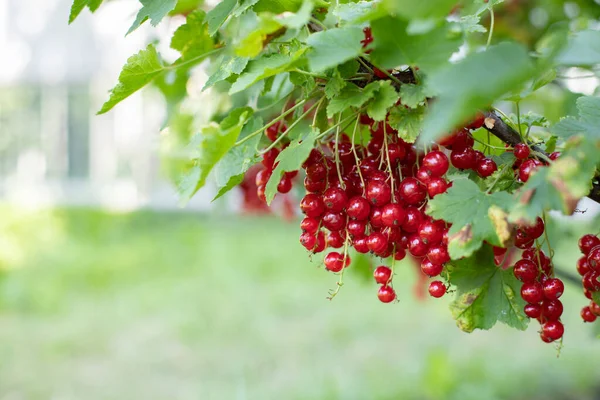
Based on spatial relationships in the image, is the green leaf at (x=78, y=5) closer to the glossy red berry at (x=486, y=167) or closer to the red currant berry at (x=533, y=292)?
the glossy red berry at (x=486, y=167)

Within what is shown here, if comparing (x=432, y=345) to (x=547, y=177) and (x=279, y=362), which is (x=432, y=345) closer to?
(x=279, y=362)

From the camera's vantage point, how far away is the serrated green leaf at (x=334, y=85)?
2.17ft

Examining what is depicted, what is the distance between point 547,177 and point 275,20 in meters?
0.27

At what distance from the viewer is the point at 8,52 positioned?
8.94m

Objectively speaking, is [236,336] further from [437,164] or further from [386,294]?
[437,164]

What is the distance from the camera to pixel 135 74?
772mm

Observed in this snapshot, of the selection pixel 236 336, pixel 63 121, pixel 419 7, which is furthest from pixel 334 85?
pixel 63 121

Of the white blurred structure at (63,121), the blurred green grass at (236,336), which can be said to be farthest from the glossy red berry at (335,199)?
the white blurred structure at (63,121)

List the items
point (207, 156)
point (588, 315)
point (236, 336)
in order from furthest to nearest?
point (236, 336)
point (588, 315)
point (207, 156)

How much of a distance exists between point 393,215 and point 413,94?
0.41ft

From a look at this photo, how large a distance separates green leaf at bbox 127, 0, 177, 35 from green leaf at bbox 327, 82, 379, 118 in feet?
0.73

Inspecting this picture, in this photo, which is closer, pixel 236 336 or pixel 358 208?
pixel 358 208

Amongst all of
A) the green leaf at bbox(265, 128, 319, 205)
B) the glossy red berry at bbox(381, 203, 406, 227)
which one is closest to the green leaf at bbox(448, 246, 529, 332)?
the glossy red berry at bbox(381, 203, 406, 227)

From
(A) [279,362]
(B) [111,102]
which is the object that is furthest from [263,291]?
(B) [111,102]
